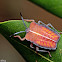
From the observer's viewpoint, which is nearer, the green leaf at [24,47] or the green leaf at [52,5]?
the green leaf at [24,47]

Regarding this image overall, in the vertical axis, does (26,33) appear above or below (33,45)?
above

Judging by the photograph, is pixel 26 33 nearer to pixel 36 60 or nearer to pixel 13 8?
pixel 36 60

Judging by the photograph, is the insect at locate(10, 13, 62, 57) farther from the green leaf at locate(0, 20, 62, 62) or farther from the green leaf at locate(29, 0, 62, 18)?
the green leaf at locate(29, 0, 62, 18)

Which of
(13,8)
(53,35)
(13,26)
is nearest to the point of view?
(13,26)

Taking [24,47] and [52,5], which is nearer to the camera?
[24,47]

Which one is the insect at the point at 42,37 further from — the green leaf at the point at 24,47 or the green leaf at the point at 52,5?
the green leaf at the point at 52,5

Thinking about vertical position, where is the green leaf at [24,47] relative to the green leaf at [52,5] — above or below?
below

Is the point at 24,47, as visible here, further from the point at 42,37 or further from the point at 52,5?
the point at 52,5

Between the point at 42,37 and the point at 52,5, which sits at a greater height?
the point at 52,5

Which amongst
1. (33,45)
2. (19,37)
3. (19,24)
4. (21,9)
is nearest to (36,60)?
(33,45)

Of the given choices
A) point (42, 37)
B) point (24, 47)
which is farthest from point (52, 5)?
point (24, 47)

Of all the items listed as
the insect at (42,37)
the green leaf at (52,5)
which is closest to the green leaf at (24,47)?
the insect at (42,37)
